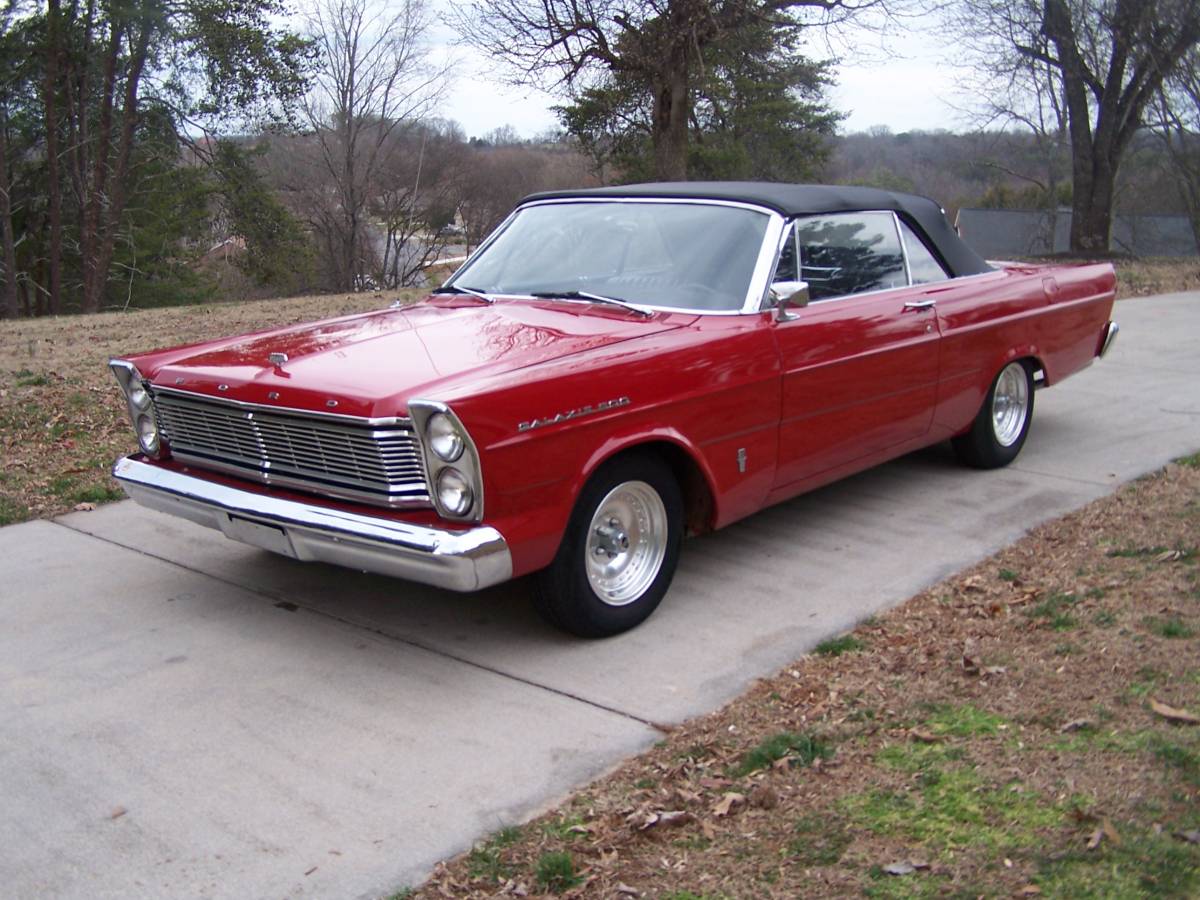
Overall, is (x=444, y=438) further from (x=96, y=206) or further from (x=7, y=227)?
(x=96, y=206)

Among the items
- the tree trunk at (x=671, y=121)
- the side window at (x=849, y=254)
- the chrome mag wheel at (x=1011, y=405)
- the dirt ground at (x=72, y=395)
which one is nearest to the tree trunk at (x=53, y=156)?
the tree trunk at (x=671, y=121)

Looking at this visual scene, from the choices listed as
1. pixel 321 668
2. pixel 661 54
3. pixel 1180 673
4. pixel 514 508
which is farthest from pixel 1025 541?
pixel 661 54

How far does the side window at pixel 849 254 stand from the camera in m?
5.52

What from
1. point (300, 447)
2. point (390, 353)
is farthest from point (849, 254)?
point (300, 447)

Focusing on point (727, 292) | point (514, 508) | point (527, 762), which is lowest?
Result: point (527, 762)

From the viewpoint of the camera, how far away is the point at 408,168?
142 feet

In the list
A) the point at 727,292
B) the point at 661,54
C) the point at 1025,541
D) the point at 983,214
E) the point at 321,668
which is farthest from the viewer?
the point at 983,214

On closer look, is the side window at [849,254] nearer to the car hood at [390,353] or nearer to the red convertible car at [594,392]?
the red convertible car at [594,392]

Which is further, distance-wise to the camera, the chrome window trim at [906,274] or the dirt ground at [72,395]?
the dirt ground at [72,395]

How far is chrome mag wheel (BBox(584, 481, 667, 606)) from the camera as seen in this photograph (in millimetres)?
4527

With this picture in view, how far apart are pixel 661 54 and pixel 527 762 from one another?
2033cm

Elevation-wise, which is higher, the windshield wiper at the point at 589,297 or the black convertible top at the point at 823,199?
the black convertible top at the point at 823,199

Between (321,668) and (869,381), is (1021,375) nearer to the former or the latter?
(869,381)

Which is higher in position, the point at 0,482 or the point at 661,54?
the point at 661,54
